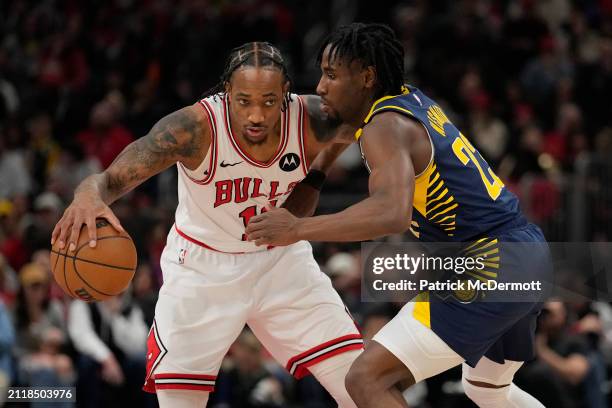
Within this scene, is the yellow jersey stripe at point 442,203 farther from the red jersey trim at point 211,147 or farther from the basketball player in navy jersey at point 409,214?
the red jersey trim at point 211,147

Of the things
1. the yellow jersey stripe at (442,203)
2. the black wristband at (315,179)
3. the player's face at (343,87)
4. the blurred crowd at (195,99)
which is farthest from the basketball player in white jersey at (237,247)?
the blurred crowd at (195,99)

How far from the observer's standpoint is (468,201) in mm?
4914

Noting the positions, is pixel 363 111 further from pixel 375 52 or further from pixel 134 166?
pixel 134 166

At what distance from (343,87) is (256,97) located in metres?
0.47

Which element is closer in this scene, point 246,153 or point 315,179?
point 246,153

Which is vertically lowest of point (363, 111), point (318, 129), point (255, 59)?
point (318, 129)

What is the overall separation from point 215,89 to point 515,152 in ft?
21.0

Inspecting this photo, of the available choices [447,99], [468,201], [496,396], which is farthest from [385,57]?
[447,99]

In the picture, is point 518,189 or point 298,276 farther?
point 518,189

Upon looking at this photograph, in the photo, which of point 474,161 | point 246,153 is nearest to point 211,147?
point 246,153

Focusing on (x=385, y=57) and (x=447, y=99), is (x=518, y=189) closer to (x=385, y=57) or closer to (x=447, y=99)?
(x=447, y=99)

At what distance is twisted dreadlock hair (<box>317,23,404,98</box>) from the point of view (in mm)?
4988

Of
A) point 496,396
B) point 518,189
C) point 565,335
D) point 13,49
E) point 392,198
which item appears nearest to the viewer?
point 392,198

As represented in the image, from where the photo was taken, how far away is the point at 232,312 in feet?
17.9
